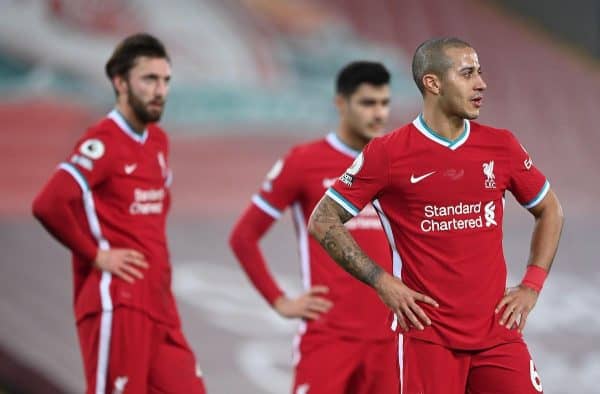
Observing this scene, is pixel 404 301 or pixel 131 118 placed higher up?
pixel 131 118

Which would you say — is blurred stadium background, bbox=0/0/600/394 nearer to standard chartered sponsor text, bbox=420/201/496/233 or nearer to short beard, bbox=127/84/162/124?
short beard, bbox=127/84/162/124

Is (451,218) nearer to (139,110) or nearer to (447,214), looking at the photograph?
(447,214)

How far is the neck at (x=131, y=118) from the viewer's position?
531 cm

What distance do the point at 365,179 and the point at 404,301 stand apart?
0.49 meters

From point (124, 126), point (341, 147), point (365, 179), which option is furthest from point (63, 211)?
point (365, 179)

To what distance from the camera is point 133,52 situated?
5371 millimetres

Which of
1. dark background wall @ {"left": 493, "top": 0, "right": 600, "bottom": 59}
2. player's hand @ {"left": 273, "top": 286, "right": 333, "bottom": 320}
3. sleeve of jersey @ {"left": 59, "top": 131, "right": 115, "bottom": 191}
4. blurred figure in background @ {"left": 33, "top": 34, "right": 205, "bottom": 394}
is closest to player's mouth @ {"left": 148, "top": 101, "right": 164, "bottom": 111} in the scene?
blurred figure in background @ {"left": 33, "top": 34, "right": 205, "bottom": 394}

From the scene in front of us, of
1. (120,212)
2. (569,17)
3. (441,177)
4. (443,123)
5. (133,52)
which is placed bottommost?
(120,212)

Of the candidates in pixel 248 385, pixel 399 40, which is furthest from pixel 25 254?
pixel 399 40

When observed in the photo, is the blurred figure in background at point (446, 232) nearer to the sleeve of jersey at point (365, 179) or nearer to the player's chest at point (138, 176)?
the sleeve of jersey at point (365, 179)

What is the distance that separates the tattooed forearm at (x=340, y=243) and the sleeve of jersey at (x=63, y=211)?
1336 mm

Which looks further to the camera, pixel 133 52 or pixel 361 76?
pixel 361 76

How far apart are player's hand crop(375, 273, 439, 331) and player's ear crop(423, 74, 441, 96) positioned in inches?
29.2

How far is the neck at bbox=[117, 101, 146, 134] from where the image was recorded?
5312 mm
